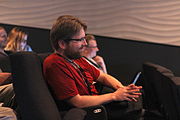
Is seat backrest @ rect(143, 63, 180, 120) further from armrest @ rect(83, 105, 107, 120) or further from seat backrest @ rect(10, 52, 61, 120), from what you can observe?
seat backrest @ rect(10, 52, 61, 120)

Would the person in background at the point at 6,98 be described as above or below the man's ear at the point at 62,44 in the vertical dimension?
below

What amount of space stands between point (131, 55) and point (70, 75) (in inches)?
100.0

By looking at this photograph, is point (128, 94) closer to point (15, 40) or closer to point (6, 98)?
point (6, 98)

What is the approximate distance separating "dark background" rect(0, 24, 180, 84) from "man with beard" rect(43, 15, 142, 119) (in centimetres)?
225

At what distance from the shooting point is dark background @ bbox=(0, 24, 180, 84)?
397 cm

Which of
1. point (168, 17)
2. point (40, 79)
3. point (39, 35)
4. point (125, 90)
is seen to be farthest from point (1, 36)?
point (168, 17)

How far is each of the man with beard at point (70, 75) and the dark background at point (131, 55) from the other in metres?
2.25

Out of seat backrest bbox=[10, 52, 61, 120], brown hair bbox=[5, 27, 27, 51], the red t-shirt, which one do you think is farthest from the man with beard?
brown hair bbox=[5, 27, 27, 51]

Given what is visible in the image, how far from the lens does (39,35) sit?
15.7 ft

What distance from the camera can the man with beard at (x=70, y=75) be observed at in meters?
1.76

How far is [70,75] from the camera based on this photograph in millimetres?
1802

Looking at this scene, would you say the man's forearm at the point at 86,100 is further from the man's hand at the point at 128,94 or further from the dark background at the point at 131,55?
the dark background at the point at 131,55

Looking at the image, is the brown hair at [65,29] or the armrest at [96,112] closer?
the armrest at [96,112]

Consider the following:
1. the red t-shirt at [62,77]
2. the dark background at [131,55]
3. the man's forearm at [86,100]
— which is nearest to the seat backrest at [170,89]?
the man's forearm at [86,100]
